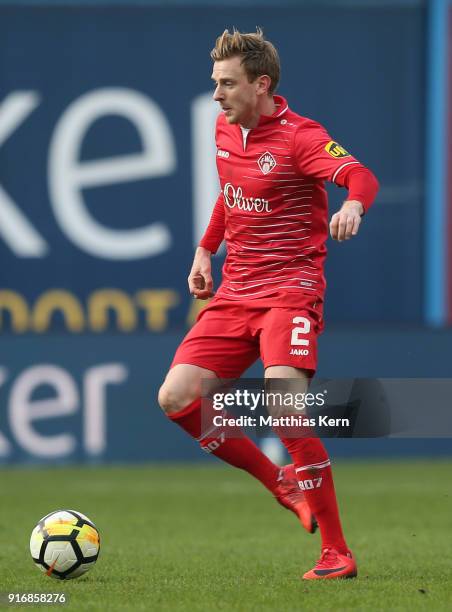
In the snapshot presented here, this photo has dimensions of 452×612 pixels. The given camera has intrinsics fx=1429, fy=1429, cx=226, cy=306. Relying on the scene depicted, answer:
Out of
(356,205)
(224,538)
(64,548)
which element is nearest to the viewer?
(356,205)

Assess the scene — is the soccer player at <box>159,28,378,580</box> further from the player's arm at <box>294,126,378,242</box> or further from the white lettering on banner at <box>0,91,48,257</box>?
the white lettering on banner at <box>0,91,48,257</box>

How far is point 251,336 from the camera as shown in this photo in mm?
5762

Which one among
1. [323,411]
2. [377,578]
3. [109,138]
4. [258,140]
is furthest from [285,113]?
[109,138]

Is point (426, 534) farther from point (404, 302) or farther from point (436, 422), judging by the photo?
point (404, 302)

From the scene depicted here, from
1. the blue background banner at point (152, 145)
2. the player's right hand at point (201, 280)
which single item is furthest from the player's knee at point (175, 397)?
the blue background banner at point (152, 145)

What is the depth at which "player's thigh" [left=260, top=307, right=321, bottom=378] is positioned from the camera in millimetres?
5469

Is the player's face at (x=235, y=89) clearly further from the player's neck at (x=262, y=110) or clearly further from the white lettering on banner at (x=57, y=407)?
the white lettering on banner at (x=57, y=407)

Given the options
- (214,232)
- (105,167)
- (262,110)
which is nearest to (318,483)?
(214,232)

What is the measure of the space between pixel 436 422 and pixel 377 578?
777 millimetres

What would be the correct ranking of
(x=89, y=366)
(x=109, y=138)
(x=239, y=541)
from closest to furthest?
(x=239, y=541) < (x=89, y=366) < (x=109, y=138)

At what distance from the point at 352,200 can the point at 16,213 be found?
26.9 ft

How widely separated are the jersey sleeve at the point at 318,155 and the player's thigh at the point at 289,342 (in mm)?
553

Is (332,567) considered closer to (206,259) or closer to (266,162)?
(206,259)

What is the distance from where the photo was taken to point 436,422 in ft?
19.8
